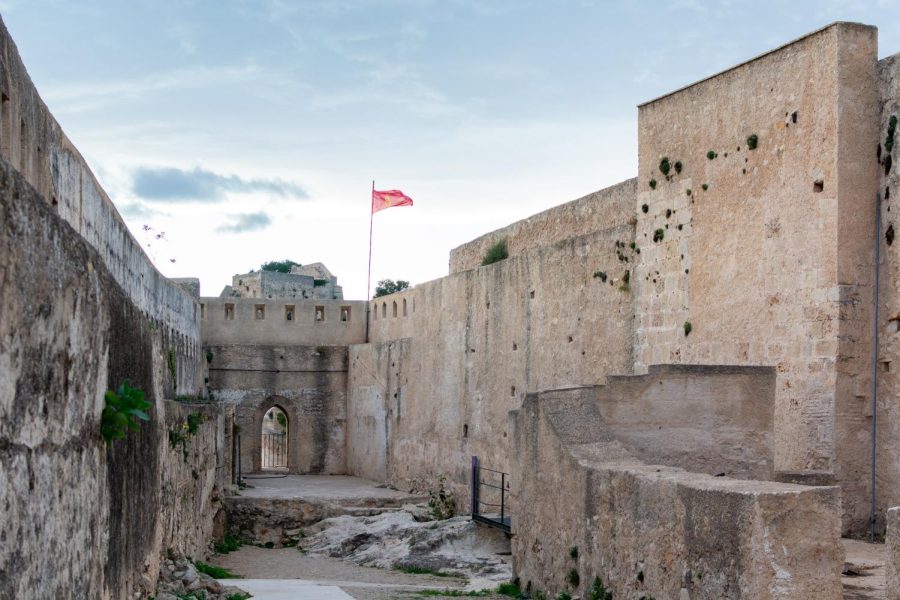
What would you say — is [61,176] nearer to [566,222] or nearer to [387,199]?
[566,222]

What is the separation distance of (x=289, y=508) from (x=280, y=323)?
6967 mm

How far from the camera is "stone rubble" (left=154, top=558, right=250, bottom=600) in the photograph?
9906 mm

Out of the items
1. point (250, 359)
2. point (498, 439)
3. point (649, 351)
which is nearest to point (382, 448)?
point (250, 359)

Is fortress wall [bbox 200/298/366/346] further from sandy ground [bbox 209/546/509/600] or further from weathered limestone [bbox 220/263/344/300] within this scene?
weathered limestone [bbox 220/263/344/300]

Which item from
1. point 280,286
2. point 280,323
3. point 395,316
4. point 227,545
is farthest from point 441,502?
point 280,286

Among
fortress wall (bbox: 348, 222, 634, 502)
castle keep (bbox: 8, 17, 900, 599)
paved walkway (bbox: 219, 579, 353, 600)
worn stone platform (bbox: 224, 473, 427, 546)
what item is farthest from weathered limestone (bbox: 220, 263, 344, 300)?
paved walkway (bbox: 219, 579, 353, 600)

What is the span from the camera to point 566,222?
58.5 ft

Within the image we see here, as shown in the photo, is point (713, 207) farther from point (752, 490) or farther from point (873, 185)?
point (752, 490)

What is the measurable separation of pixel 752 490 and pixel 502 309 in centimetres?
1211

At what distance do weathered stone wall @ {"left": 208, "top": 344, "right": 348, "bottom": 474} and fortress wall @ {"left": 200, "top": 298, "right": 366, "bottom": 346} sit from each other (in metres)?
0.31

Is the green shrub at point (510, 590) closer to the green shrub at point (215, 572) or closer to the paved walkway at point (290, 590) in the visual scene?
the paved walkway at point (290, 590)

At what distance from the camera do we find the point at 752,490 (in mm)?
7305

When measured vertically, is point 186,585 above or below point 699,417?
below

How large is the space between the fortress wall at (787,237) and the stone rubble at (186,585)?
589cm
